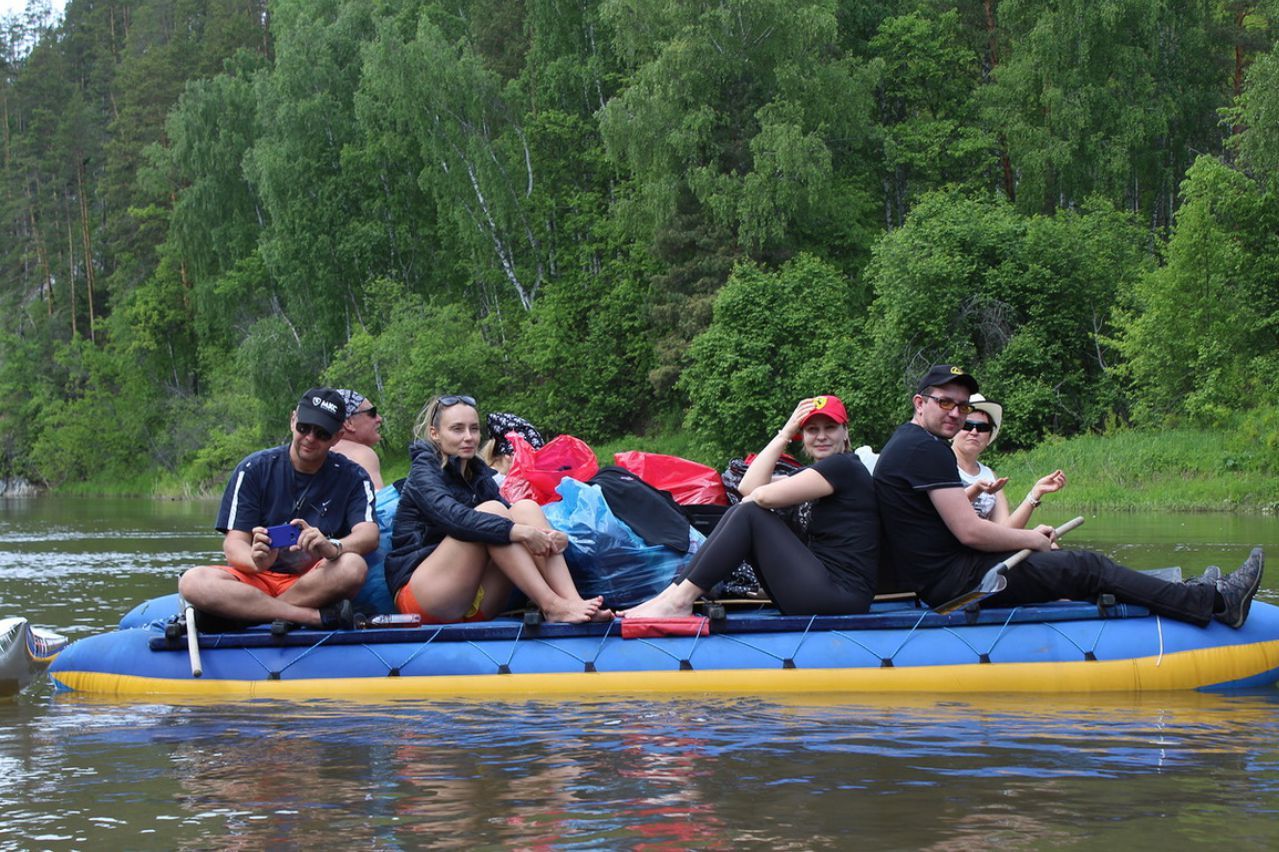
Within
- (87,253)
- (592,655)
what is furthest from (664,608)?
(87,253)

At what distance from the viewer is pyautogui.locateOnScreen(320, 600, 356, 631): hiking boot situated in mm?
7707

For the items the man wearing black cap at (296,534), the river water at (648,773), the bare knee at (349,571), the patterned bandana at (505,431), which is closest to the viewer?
the river water at (648,773)

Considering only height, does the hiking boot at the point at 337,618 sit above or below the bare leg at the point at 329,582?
below

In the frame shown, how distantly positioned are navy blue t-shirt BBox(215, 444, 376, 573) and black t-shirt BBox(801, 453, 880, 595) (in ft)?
7.57

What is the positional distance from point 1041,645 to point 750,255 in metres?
27.1

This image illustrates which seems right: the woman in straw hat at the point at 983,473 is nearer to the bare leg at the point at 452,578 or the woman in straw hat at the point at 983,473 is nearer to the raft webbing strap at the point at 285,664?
the bare leg at the point at 452,578

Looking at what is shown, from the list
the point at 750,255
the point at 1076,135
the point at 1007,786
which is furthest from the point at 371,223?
the point at 1007,786

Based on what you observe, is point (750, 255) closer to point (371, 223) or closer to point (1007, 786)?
point (371, 223)

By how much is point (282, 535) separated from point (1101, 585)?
403 cm

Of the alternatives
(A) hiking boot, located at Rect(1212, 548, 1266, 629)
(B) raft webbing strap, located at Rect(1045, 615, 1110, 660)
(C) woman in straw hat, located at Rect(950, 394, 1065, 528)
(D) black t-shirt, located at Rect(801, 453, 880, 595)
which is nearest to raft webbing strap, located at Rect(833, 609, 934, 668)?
(D) black t-shirt, located at Rect(801, 453, 880, 595)

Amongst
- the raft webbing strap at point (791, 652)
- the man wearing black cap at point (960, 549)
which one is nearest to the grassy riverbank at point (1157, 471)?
the man wearing black cap at point (960, 549)

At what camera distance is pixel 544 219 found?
40406 millimetres

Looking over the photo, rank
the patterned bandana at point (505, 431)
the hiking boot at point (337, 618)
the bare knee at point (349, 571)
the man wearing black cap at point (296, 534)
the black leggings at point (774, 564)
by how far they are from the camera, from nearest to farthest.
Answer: the black leggings at point (774, 564), the man wearing black cap at point (296, 534), the bare knee at point (349, 571), the hiking boot at point (337, 618), the patterned bandana at point (505, 431)

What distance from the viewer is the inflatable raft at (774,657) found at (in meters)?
7.25
